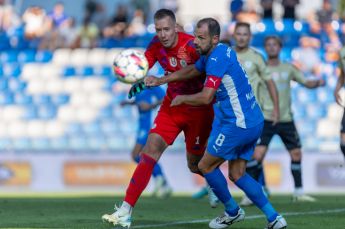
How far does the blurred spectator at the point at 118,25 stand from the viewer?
21.9 meters

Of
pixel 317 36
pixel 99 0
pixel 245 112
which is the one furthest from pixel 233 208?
pixel 99 0

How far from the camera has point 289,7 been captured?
20859 mm

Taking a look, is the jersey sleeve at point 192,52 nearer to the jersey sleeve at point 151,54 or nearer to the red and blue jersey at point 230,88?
the jersey sleeve at point 151,54

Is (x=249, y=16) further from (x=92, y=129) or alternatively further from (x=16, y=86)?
(x=16, y=86)

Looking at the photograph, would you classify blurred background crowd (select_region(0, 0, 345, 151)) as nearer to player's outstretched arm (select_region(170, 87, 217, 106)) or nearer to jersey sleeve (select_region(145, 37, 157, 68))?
jersey sleeve (select_region(145, 37, 157, 68))

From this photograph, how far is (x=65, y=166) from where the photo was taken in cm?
1873

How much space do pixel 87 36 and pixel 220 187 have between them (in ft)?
45.4

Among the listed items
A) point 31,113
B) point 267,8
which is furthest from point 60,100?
point 267,8

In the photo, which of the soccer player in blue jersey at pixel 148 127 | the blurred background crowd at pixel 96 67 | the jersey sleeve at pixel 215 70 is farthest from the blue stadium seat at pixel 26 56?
the jersey sleeve at pixel 215 70

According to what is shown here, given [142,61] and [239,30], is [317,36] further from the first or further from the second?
[142,61]

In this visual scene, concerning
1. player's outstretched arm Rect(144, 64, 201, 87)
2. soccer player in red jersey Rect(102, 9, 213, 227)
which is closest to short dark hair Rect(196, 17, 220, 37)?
player's outstretched arm Rect(144, 64, 201, 87)

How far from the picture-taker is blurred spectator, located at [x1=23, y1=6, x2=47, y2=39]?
22.3m

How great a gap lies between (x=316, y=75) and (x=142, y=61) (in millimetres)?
11913

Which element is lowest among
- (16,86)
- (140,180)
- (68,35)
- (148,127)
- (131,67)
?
(148,127)
